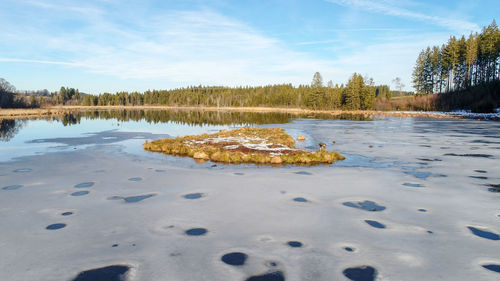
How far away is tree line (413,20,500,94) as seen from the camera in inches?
2734

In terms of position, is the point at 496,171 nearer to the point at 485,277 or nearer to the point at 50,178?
the point at 485,277

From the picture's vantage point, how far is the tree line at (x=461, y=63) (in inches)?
2734

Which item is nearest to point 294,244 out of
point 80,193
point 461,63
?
point 80,193

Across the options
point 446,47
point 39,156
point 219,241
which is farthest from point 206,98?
point 219,241

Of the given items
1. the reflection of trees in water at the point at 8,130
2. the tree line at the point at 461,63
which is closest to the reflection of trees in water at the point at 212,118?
the reflection of trees in water at the point at 8,130

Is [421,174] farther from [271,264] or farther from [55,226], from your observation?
[55,226]

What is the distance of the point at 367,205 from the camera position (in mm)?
8516

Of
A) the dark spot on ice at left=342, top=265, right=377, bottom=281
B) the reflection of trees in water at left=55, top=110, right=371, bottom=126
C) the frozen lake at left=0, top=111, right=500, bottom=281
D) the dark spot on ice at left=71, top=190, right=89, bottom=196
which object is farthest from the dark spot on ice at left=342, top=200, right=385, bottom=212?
the reflection of trees in water at left=55, top=110, right=371, bottom=126

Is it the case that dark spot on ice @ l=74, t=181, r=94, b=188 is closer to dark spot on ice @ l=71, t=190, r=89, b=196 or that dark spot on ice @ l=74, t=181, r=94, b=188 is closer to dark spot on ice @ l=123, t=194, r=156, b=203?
dark spot on ice @ l=71, t=190, r=89, b=196

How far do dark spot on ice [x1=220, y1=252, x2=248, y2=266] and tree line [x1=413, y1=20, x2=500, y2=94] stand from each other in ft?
262

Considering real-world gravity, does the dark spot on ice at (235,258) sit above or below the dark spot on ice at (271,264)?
above

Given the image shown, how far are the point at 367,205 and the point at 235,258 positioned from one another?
4.75 meters

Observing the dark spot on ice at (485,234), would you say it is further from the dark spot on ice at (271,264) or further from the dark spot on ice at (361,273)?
the dark spot on ice at (271,264)

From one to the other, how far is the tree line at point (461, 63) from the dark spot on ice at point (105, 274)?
8158cm
